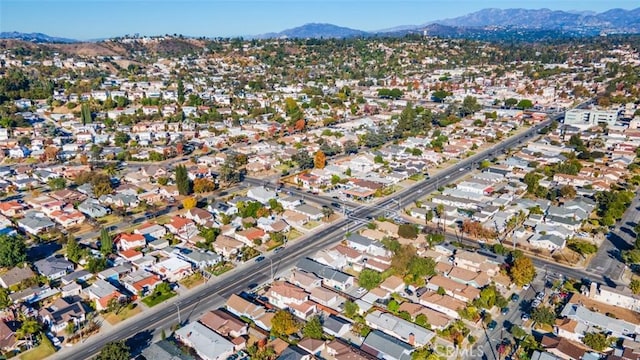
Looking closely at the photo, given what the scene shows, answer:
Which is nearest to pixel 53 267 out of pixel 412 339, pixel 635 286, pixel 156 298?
pixel 156 298

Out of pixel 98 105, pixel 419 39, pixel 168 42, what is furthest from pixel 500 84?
pixel 168 42

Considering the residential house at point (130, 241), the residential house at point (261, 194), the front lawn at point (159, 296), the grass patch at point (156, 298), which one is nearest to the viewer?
the grass patch at point (156, 298)

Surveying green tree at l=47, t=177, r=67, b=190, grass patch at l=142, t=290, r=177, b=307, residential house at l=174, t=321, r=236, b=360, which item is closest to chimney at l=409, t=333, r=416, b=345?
residential house at l=174, t=321, r=236, b=360

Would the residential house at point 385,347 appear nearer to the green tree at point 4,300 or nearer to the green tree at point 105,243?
the green tree at point 105,243

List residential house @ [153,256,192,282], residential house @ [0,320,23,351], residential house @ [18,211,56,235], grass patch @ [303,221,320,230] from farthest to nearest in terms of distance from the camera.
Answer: grass patch @ [303,221,320,230] < residential house @ [18,211,56,235] < residential house @ [153,256,192,282] < residential house @ [0,320,23,351]

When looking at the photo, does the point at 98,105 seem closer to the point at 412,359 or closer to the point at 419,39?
the point at 412,359

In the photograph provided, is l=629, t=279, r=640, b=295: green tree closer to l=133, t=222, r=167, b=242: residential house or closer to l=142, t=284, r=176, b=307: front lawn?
l=142, t=284, r=176, b=307: front lawn

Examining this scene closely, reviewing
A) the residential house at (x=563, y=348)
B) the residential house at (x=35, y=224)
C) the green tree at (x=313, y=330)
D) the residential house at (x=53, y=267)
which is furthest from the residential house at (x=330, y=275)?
the residential house at (x=35, y=224)
